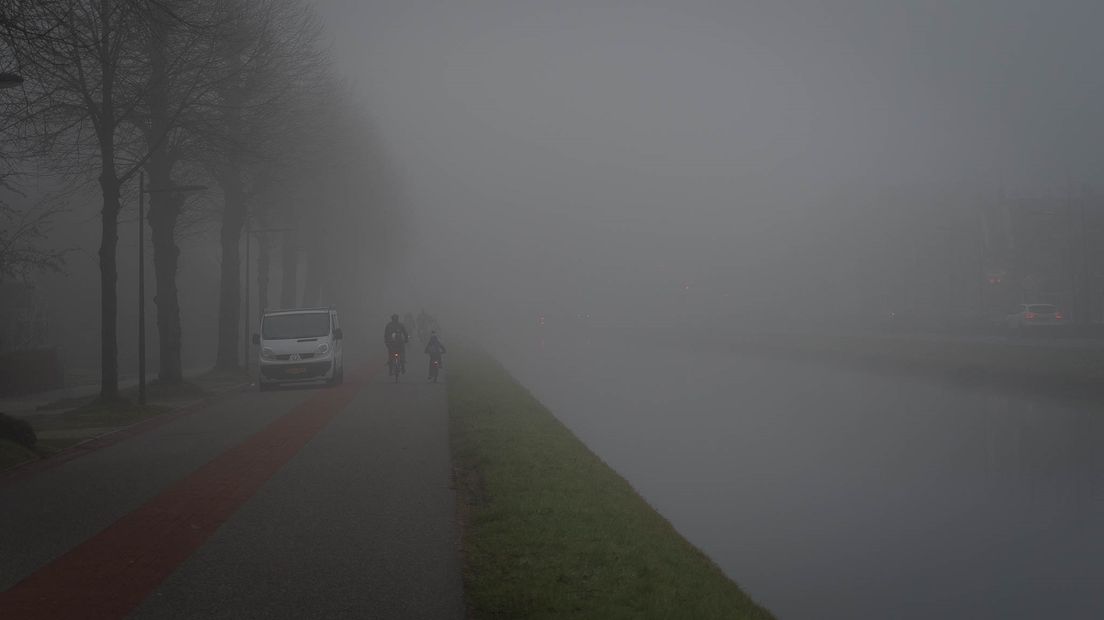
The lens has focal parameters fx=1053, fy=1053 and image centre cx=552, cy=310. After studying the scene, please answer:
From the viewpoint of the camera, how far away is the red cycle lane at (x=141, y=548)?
7.16 metres

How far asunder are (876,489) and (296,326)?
61.6ft

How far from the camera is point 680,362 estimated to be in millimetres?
53219

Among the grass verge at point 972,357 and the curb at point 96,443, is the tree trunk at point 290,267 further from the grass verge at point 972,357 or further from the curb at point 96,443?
the grass verge at point 972,357

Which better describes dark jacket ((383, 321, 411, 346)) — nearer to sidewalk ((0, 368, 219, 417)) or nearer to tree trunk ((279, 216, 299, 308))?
sidewalk ((0, 368, 219, 417))

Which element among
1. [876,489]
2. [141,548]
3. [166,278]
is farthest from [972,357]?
[141,548]

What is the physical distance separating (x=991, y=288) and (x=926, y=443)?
52059mm

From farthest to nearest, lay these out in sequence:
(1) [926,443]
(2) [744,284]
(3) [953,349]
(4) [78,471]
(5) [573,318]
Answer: (5) [573,318] < (2) [744,284] < (3) [953,349] < (1) [926,443] < (4) [78,471]

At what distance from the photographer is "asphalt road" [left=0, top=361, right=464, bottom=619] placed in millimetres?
7293

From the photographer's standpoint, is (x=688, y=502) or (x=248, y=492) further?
(x=688, y=502)

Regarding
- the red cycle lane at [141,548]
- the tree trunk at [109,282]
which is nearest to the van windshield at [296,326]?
the tree trunk at [109,282]

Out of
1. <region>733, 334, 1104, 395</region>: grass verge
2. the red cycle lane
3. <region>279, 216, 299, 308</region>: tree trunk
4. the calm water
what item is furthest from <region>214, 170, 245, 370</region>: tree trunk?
<region>733, 334, 1104, 395</region>: grass verge

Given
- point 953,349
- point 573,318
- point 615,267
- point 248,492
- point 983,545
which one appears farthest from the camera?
point 615,267

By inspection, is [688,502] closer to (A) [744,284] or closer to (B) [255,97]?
(B) [255,97]

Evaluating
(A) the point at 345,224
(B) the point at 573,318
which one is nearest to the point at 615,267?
(B) the point at 573,318
